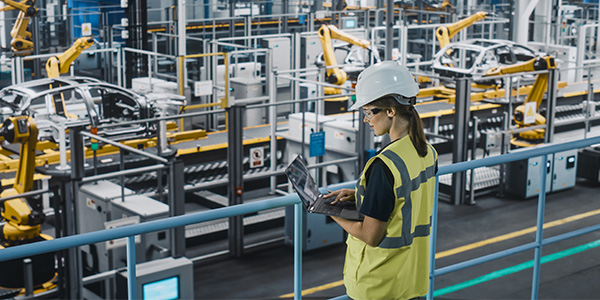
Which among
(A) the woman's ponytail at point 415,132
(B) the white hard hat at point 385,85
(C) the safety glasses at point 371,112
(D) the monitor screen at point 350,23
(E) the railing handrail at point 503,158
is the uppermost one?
(D) the monitor screen at point 350,23

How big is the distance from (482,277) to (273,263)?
2.49 m

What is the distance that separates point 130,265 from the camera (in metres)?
3.16

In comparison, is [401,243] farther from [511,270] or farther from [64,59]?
[64,59]

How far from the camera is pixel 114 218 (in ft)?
26.7

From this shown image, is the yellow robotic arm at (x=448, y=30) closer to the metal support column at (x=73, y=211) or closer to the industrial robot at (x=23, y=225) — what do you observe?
the industrial robot at (x=23, y=225)

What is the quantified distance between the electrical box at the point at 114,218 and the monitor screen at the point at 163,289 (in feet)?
2.12

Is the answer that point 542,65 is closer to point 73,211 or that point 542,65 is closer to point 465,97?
point 465,97

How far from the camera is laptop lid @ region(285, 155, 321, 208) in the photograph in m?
2.92

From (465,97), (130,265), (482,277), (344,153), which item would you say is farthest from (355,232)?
(465,97)

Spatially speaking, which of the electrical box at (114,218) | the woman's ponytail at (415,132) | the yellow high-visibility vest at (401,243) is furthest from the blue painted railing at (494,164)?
the electrical box at (114,218)

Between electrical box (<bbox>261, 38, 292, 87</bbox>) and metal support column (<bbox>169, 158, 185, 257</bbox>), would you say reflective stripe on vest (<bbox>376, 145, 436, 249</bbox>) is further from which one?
electrical box (<bbox>261, 38, 292, 87</bbox>)

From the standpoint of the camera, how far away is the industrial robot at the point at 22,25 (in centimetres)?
1814

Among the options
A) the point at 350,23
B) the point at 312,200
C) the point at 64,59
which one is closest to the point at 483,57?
the point at 350,23

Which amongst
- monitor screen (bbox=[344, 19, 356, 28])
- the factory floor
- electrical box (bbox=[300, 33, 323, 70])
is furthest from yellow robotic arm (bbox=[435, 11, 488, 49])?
the factory floor
